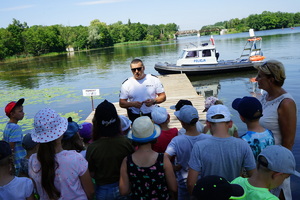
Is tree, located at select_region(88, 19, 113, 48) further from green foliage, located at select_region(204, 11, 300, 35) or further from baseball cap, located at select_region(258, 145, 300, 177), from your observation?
baseball cap, located at select_region(258, 145, 300, 177)

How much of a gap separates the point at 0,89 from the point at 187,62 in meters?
13.9

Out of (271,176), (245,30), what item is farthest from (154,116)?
(245,30)

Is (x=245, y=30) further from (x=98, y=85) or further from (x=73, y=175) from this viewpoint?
(x=73, y=175)

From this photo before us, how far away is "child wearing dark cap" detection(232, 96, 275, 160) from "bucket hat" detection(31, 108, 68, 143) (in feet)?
5.12

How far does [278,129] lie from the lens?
2324 millimetres

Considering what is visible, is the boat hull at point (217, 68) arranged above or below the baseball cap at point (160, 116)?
below

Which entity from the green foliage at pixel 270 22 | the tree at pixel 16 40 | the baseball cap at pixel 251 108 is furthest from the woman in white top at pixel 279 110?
the green foliage at pixel 270 22

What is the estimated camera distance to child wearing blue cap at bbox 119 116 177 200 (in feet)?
6.37

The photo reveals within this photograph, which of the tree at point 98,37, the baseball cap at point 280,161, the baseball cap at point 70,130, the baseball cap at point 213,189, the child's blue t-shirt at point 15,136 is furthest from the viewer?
the tree at point 98,37

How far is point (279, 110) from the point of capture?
7.41ft

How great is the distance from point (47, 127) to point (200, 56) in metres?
16.1

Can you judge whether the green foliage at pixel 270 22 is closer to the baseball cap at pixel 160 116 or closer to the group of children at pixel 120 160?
the baseball cap at pixel 160 116

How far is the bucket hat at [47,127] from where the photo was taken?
191 cm

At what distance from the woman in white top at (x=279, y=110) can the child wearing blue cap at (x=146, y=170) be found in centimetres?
107
